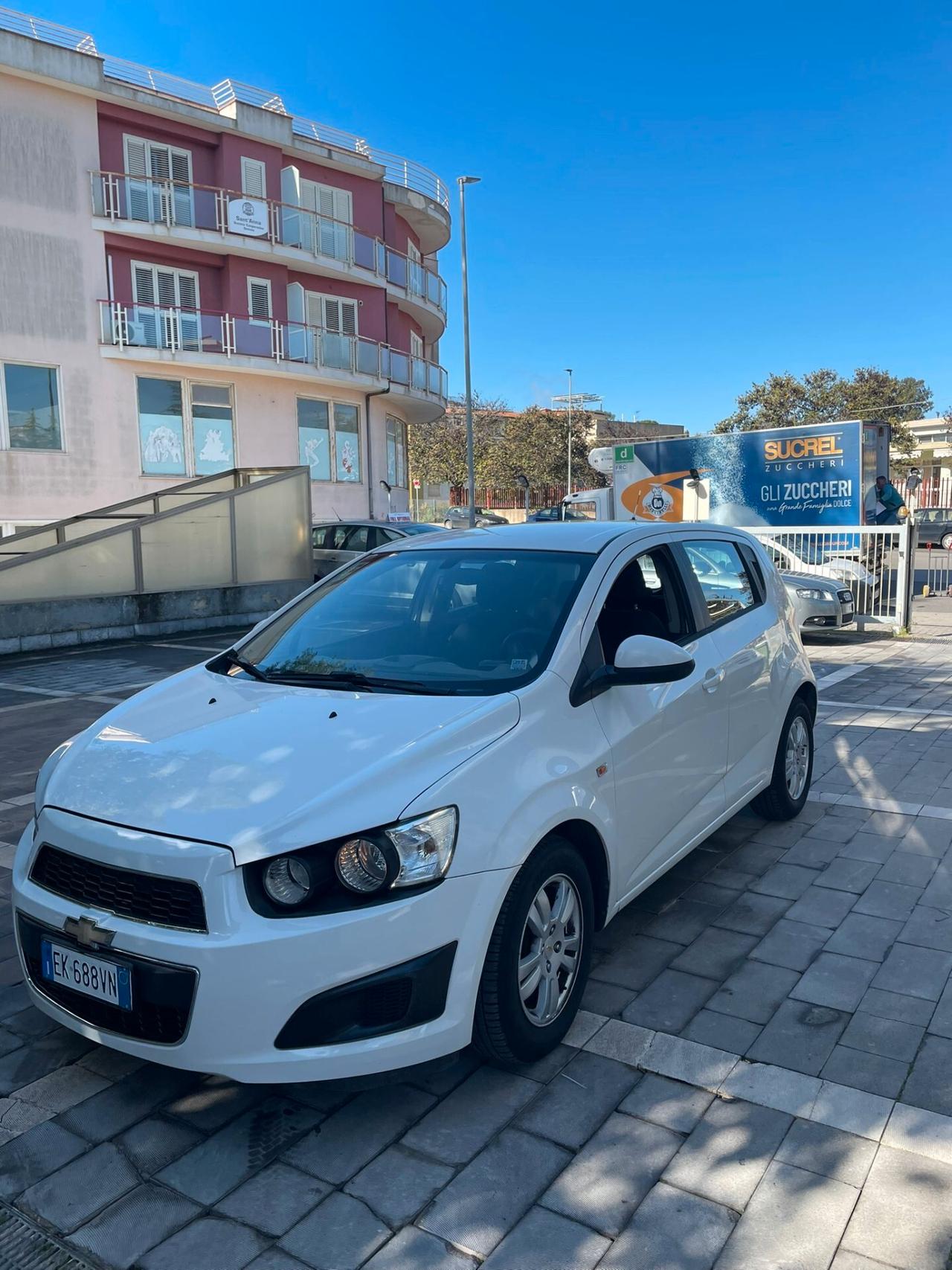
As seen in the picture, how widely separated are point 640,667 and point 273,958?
158cm

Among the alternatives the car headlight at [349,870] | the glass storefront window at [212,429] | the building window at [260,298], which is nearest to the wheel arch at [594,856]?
the car headlight at [349,870]

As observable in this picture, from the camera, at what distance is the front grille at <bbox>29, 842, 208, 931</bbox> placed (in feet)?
8.28

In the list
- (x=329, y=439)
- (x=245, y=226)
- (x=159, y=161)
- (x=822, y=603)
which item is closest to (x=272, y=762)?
(x=822, y=603)

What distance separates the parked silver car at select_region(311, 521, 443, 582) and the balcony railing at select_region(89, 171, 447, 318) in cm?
1000

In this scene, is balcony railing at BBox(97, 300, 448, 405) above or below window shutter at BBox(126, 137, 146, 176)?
below

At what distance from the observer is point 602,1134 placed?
267 cm

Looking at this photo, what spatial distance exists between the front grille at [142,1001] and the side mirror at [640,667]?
157cm

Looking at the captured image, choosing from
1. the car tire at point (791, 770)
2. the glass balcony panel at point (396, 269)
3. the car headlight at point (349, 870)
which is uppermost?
the glass balcony panel at point (396, 269)

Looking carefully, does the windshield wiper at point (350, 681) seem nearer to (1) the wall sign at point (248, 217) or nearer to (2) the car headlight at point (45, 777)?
(2) the car headlight at point (45, 777)

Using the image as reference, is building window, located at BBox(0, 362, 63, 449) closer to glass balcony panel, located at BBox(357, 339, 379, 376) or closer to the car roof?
glass balcony panel, located at BBox(357, 339, 379, 376)

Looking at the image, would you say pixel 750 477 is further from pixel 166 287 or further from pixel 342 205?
pixel 166 287

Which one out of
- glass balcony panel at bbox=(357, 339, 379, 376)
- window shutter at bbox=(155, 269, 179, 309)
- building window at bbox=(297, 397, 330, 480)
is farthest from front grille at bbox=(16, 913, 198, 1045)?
glass balcony panel at bbox=(357, 339, 379, 376)

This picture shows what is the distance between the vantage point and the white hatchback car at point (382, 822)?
249 cm

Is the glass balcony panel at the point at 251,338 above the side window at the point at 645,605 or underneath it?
above
